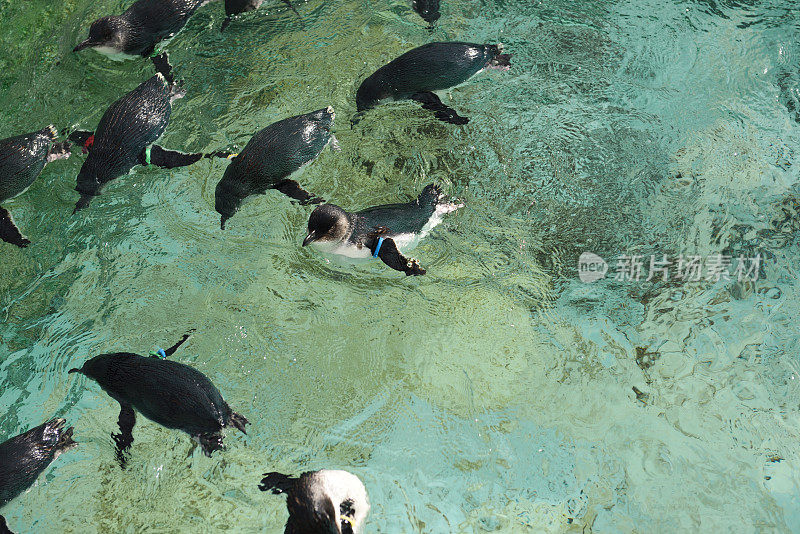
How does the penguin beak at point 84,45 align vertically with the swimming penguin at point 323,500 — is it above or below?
above

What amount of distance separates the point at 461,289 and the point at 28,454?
2966mm

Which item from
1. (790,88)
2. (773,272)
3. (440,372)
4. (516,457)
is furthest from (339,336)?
(790,88)

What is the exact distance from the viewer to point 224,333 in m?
4.73

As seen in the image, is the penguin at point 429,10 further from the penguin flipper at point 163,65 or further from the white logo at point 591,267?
the white logo at point 591,267

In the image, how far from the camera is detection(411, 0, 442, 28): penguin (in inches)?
244

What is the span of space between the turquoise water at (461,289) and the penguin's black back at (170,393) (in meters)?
0.35

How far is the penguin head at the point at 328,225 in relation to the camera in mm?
4449

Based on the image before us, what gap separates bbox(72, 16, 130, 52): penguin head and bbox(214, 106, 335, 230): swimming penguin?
1.94 meters

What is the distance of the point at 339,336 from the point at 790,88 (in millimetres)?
4536

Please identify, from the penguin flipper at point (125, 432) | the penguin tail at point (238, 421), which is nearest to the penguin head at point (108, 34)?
the penguin flipper at point (125, 432)

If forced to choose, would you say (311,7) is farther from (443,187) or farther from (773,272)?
(773,272)

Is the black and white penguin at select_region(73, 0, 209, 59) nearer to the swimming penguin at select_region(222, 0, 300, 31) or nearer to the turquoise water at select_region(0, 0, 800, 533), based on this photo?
the turquoise water at select_region(0, 0, 800, 533)

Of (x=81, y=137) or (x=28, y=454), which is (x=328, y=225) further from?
(x=81, y=137)

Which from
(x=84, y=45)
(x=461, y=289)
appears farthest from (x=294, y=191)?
(x=84, y=45)
